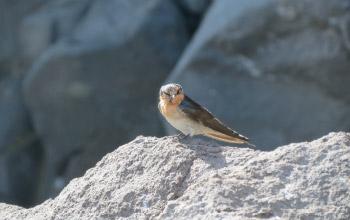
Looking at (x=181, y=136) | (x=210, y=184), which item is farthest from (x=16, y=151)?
(x=210, y=184)

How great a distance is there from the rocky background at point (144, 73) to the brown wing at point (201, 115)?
228 inches

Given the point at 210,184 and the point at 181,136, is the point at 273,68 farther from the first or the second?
the point at 210,184

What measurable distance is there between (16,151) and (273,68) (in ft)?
15.1

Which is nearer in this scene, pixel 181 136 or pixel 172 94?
pixel 181 136

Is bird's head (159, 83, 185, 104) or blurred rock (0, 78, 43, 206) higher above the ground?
bird's head (159, 83, 185, 104)

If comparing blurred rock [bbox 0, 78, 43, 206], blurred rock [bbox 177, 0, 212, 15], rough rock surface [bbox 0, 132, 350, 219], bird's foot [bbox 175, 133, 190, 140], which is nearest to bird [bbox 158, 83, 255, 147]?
bird's foot [bbox 175, 133, 190, 140]

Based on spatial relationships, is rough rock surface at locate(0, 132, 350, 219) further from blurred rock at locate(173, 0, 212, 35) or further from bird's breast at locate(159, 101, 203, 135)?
blurred rock at locate(173, 0, 212, 35)

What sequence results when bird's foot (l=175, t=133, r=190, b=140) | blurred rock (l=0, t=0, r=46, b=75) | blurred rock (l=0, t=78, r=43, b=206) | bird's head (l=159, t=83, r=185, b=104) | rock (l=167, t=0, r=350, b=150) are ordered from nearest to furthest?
1. bird's foot (l=175, t=133, r=190, b=140)
2. bird's head (l=159, t=83, r=185, b=104)
3. rock (l=167, t=0, r=350, b=150)
4. blurred rock (l=0, t=78, r=43, b=206)
5. blurred rock (l=0, t=0, r=46, b=75)

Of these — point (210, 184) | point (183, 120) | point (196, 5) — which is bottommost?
point (196, 5)

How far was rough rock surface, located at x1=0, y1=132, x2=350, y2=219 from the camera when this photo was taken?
19.0ft

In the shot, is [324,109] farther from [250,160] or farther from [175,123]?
[250,160]

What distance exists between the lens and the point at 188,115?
24.9 feet

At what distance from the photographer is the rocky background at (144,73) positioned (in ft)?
44.2

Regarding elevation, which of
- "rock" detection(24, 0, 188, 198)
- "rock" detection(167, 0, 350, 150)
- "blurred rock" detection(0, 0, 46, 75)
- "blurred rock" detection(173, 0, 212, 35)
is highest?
"rock" detection(167, 0, 350, 150)
